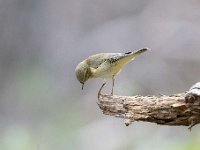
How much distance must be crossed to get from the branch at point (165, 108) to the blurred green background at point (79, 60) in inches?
72.1

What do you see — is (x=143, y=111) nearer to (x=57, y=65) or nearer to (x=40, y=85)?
(x=40, y=85)

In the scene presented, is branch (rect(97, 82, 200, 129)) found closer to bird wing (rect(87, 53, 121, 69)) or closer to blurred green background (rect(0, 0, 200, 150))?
bird wing (rect(87, 53, 121, 69))

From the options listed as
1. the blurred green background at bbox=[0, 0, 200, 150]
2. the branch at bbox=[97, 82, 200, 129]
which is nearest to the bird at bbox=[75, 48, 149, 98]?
the branch at bbox=[97, 82, 200, 129]

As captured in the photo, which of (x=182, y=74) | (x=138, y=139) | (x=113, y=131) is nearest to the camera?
(x=138, y=139)

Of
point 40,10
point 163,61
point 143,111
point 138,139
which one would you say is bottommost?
point 138,139

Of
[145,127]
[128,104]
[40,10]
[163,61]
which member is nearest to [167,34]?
[163,61]

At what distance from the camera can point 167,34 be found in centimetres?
421

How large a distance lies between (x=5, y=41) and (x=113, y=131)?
1.55m

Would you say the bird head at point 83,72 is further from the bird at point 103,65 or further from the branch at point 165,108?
the branch at point 165,108

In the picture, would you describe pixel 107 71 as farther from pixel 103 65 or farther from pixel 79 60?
pixel 79 60

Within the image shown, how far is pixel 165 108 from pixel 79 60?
3.06 meters

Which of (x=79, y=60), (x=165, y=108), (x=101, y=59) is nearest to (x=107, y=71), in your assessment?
(x=101, y=59)

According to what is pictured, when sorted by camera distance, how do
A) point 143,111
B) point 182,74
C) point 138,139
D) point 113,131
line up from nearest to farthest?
point 143,111 < point 138,139 < point 113,131 < point 182,74

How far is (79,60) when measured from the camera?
4500mm
